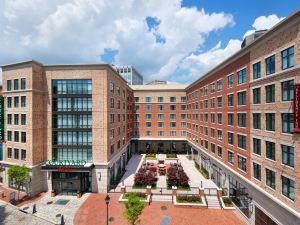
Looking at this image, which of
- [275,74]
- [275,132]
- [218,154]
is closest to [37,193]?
[218,154]

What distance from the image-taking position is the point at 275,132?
16.3 m

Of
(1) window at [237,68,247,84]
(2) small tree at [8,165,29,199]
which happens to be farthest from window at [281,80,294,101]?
(2) small tree at [8,165,29,199]

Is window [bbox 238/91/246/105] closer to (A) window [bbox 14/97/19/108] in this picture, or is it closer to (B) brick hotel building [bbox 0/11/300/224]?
(B) brick hotel building [bbox 0/11/300/224]

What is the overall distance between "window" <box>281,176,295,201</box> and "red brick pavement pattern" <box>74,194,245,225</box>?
8273 millimetres

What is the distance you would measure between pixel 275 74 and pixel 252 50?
17.0 feet

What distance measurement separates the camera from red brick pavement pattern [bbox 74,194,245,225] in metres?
20.7

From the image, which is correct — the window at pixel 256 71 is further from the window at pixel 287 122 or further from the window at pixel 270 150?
the window at pixel 270 150

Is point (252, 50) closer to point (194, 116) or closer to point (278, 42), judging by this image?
point (278, 42)

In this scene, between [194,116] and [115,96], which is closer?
[115,96]

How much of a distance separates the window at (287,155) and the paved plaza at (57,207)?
23.0 metres

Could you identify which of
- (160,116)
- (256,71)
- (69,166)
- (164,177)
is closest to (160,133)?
(160,116)

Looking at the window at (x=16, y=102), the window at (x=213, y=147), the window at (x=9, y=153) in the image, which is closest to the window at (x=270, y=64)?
the window at (x=213, y=147)

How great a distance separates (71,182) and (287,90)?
3010 cm

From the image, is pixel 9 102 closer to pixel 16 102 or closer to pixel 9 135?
pixel 16 102
